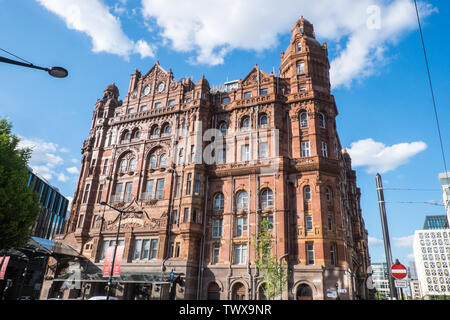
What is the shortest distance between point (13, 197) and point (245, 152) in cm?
2803

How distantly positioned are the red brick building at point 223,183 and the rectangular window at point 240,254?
135mm

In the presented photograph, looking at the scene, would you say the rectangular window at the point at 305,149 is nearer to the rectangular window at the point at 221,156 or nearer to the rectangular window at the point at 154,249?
the rectangular window at the point at 221,156

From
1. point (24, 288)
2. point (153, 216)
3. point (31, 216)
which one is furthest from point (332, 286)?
point (24, 288)

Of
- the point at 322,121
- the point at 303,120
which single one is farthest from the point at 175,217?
the point at 322,121

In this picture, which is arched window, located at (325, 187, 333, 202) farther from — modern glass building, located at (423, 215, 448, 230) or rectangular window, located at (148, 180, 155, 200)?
modern glass building, located at (423, 215, 448, 230)

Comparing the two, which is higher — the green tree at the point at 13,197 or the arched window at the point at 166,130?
the arched window at the point at 166,130

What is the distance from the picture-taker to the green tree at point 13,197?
2003cm

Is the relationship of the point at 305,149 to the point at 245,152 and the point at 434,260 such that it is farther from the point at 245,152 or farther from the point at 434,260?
the point at 434,260

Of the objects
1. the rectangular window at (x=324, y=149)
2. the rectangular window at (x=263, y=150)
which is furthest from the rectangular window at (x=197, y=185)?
the rectangular window at (x=324, y=149)

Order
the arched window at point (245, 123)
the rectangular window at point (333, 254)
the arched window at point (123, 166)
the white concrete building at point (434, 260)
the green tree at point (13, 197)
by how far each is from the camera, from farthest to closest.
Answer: the white concrete building at point (434, 260), the arched window at point (123, 166), the arched window at point (245, 123), the rectangular window at point (333, 254), the green tree at point (13, 197)

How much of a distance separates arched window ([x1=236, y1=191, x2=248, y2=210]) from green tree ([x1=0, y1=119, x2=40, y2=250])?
2288 centimetres

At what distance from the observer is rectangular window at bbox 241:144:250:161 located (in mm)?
42125

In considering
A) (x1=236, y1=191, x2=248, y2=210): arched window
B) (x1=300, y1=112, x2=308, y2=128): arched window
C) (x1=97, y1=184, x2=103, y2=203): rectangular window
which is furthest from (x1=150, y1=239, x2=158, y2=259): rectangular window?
(x1=300, y1=112, x2=308, y2=128): arched window

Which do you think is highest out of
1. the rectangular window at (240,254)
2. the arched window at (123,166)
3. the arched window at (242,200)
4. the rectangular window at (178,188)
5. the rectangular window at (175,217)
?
the arched window at (123,166)
